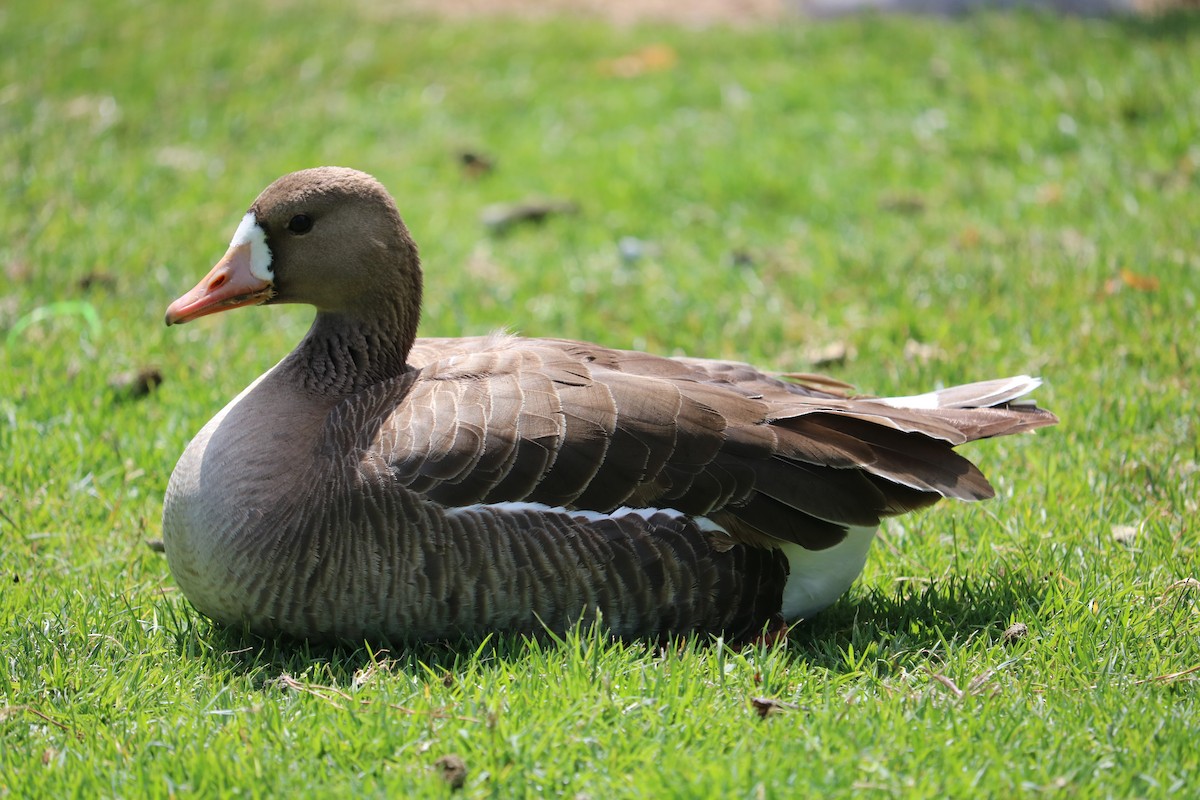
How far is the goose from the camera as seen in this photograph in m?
3.88

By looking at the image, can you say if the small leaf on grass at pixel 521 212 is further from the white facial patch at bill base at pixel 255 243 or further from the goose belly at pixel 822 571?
the goose belly at pixel 822 571

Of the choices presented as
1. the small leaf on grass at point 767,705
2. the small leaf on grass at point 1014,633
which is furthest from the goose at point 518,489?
the small leaf on grass at point 767,705

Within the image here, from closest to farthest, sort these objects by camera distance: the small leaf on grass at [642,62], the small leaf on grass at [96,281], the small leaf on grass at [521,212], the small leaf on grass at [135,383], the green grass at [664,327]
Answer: the green grass at [664,327] < the small leaf on grass at [135,383] < the small leaf on grass at [96,281] < the small leaf on grass at [521,212] < the small leaf on grass at [642,62]

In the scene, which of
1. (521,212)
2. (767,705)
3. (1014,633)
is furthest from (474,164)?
(767,705)

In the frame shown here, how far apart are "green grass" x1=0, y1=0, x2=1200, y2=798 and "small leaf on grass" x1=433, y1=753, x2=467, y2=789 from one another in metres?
0.04

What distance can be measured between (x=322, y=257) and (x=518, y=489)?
1116 mm

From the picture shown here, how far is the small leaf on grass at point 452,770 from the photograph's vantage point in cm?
310

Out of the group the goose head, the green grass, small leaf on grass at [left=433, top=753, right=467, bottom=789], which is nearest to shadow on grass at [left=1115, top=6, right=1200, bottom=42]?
the green grass

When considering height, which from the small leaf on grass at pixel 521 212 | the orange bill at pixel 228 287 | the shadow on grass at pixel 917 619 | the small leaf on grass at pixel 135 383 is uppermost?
the orange bill at pixel 228 287

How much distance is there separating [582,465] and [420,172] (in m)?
5.19

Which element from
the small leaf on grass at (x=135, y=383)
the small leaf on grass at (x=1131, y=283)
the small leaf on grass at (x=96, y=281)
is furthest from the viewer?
the small leaf on grass at (x=96, y=281)

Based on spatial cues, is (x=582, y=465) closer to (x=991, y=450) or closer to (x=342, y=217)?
(x=342, y=217)

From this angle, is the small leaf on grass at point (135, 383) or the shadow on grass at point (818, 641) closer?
the shadow on grass at point (818, 641)

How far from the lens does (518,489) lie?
3.88 m
